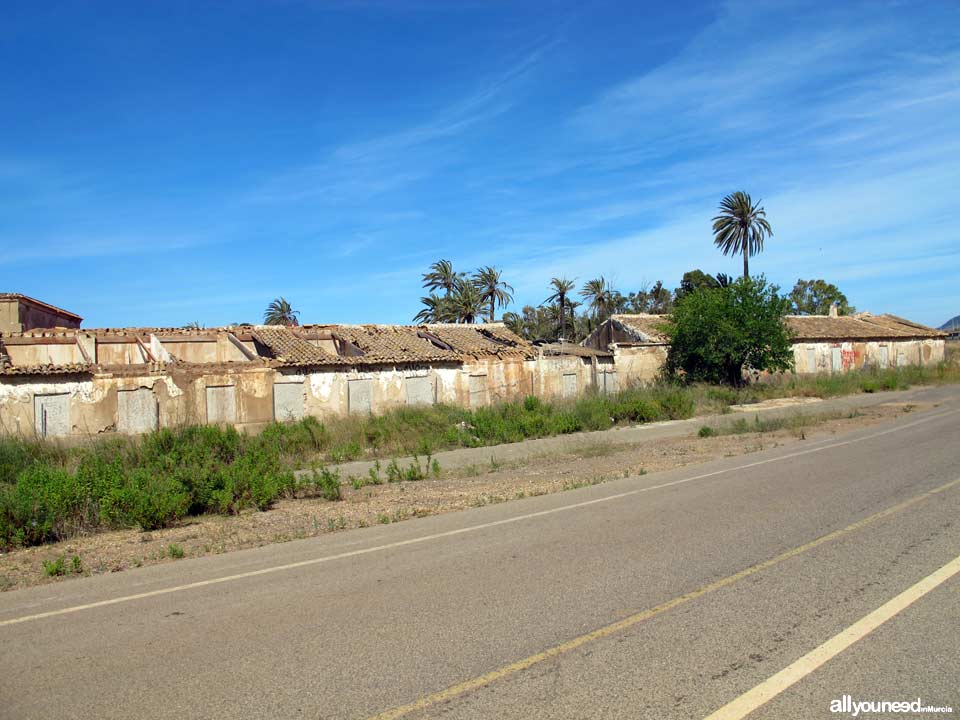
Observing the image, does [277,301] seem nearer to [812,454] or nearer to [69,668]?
[812,454]

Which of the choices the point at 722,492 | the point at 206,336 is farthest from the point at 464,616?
the point at 206,336

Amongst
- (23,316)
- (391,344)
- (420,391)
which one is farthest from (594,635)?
(23,316)

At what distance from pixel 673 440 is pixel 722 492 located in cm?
1153

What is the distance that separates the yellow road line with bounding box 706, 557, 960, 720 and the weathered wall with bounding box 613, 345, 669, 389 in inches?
1407

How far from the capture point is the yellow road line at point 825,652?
4.30 m

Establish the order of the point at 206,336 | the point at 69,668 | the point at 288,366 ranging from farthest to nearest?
the point at 206,336
the point at 288,366
the point at 69,668

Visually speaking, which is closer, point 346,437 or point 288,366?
point 346,437

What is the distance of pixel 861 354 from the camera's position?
2249 inches

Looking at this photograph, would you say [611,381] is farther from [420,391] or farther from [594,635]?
[594,635]

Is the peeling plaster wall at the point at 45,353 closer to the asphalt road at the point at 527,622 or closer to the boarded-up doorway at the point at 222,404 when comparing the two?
the boarded-up doorway at the point at 222,404

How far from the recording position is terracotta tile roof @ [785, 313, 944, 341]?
55.1m

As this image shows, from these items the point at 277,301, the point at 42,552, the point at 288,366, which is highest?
the point at 277,301

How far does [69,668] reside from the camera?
17.6 ft

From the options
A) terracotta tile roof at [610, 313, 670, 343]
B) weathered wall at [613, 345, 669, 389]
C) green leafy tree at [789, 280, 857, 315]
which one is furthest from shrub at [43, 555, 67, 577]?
green leafy tree at [789, 280, 857, 315]
